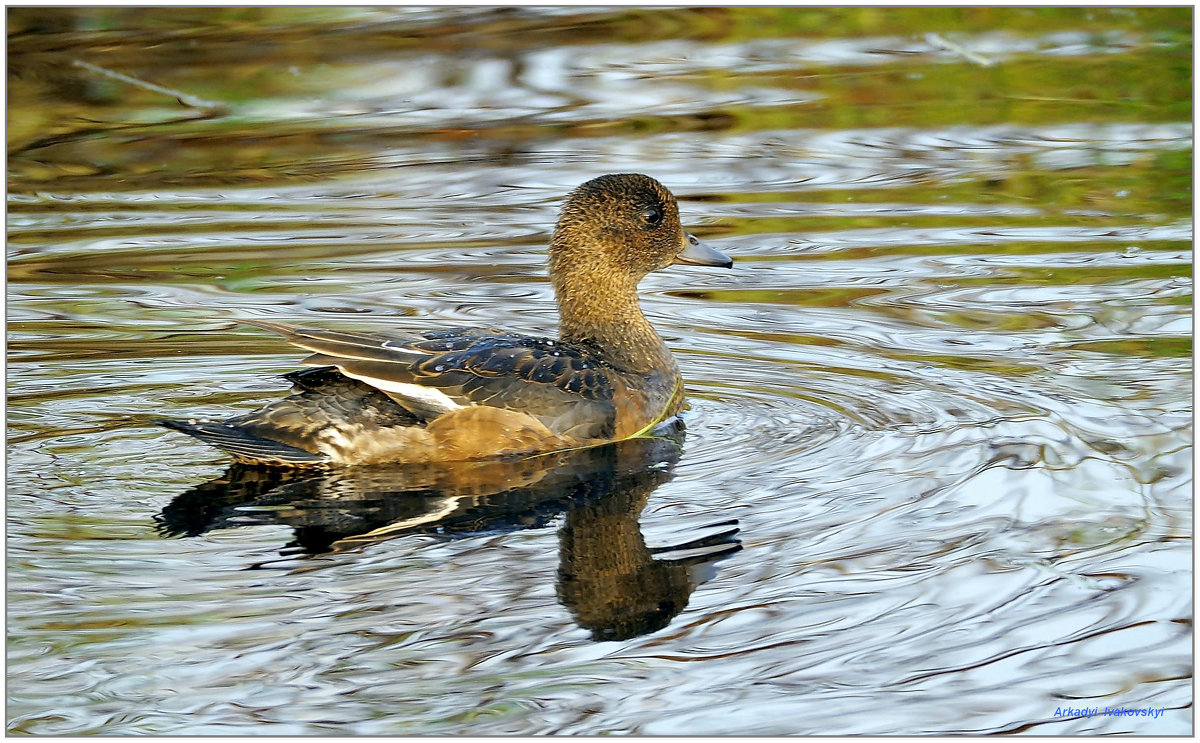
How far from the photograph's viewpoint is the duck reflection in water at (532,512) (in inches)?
193

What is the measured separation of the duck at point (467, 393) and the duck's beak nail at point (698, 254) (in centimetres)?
50

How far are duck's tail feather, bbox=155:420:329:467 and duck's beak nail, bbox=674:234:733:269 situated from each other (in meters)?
2.29

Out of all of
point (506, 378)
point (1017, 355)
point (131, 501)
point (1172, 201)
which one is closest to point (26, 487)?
point (131, 501)

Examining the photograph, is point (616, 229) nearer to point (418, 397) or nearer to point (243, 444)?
point (418, 397)

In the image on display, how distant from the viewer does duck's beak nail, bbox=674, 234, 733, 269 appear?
7.44 metres

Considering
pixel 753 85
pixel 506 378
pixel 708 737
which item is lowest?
pixel 708 737

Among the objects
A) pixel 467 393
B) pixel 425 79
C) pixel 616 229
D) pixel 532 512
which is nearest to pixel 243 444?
pixel 467 393

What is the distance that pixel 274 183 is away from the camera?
33.8 ft

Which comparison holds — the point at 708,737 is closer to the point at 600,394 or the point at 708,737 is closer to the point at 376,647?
the point at 376,647

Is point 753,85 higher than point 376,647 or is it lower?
higher

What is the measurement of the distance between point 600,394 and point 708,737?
257cm

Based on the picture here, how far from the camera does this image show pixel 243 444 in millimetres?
5871

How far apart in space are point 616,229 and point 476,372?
4.28 feet

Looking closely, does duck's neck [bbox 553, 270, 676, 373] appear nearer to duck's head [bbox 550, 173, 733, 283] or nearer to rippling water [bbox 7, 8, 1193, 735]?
duck's head [bbox 550, 173, 733, 283]
